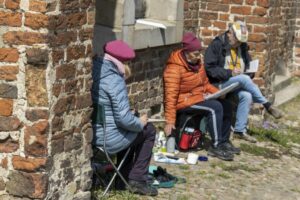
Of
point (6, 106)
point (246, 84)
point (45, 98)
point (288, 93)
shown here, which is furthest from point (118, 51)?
point (288, 93)

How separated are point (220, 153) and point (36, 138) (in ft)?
11.9

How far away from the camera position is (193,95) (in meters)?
8.29

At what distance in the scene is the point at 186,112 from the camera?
8336 millimetres

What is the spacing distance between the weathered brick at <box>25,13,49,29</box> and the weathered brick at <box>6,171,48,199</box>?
3.60ft

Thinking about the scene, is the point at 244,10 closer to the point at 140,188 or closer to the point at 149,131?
the point at 149,131

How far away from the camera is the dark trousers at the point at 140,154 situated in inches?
256

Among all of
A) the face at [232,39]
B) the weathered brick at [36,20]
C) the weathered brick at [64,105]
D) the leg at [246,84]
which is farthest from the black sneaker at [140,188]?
the face at [232,39]

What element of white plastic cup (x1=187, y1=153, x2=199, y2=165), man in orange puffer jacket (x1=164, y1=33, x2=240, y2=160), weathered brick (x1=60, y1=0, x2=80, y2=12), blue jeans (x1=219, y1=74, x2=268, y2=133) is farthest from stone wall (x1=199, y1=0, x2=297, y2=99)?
weathered brick (x1=60, y1=0, x2=80, y2=12)

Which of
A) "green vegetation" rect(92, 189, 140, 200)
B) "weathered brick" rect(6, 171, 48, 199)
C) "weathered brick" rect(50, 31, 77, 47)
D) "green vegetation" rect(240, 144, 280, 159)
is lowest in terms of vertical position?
"green vegetation" rect(240, 144, 280, 159)

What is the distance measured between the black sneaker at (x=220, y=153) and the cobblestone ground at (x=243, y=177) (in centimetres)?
7

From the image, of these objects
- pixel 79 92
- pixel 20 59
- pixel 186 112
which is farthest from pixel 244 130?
pixel 20 59

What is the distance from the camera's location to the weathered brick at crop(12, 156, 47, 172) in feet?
17.2

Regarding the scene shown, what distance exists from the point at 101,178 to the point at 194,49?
2119mm

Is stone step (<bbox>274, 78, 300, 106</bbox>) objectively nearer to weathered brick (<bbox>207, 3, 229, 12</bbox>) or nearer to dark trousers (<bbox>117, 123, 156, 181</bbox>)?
weathered brick (<bbox>207, 3, 229, 12</bbox>)
